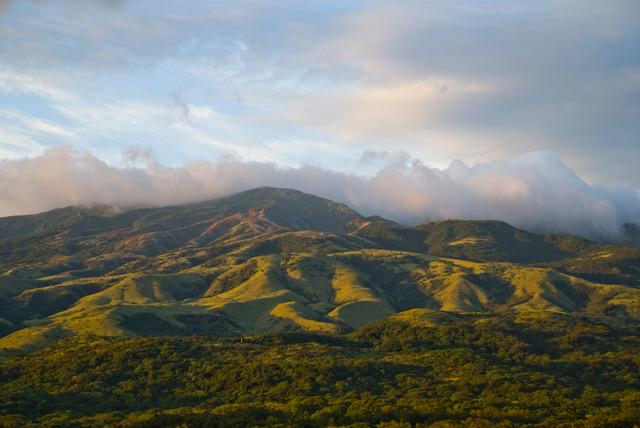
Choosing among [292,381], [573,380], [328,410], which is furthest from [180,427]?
[573,380]

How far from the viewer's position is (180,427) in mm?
113250

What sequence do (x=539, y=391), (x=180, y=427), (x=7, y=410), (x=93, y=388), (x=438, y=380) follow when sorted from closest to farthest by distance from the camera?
(x=180, y=427) < (x=7, y=410) < (x=539, y=391) < (x=93, y=388) < (x=438, y=380)

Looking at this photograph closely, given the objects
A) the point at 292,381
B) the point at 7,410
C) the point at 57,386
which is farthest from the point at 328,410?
the point at 57,386

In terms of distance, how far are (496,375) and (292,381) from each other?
6182 centimetres

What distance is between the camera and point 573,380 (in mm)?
197750

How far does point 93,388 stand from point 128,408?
72.8ft

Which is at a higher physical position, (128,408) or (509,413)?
(509,413)

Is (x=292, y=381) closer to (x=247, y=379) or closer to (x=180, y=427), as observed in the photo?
(x=247, y=379)

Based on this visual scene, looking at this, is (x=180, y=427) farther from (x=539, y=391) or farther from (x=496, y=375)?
(x=496, y=375)

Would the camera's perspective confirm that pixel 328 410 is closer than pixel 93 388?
Yes

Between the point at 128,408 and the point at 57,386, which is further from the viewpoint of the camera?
the point at 57,386

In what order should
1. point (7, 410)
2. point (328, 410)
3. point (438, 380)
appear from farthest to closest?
point (438, 380) → point (7, 410) → point (328, 410)

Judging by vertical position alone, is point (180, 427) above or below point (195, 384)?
above

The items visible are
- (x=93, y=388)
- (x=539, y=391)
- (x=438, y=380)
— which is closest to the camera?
(x=539, y=391)
